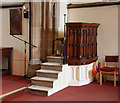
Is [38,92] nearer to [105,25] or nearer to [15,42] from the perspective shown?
[15,42]

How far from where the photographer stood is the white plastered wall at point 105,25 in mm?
7281

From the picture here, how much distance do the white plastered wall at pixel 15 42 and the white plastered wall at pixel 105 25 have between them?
84.7 inches

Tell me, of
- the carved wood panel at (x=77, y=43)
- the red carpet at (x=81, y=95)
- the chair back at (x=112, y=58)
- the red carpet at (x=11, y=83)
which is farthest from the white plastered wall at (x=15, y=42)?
the chair back at (x=112, y=58)

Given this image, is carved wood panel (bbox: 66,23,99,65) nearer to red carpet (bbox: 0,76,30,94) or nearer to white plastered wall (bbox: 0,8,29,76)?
red carpet (bbox: 0,76,30,94)

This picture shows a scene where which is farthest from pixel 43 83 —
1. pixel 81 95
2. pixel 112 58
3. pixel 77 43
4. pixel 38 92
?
pixel 112 58

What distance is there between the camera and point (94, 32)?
7230 millimetres

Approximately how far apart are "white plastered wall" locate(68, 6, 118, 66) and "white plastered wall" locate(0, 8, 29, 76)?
7.06 ft

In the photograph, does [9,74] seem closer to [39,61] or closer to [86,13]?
[39,61]

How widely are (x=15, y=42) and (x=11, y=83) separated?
6.41 feet

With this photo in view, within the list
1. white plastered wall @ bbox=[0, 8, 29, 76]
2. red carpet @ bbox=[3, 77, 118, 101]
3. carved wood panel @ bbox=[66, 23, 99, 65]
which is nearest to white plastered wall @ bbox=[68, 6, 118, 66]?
carved wood panel @ bbox=[66, 23, 99, 65]

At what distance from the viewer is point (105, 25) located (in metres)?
7.44

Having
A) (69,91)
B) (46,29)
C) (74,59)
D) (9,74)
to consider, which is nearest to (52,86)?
(69,91)

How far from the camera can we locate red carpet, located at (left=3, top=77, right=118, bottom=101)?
5285 mm

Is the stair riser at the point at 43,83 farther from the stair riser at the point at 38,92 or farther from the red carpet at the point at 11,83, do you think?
the red carpet at the point at 11,83
